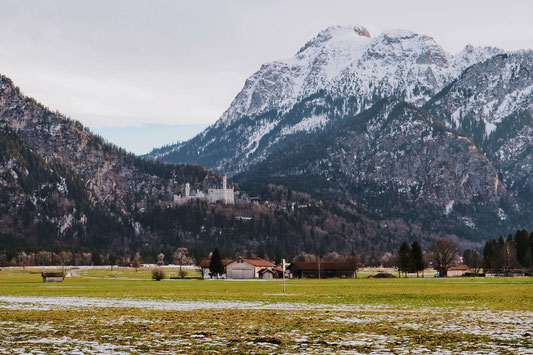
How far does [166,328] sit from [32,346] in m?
9.57

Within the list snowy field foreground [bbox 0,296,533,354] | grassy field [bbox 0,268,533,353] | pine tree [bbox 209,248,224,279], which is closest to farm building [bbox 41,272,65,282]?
pine tree [bbox 209,248,224,279]

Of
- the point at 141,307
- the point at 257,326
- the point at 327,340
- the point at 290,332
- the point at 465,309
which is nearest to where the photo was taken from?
the point at 327,340

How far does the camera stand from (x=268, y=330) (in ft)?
135

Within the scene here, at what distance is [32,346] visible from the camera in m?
34.6

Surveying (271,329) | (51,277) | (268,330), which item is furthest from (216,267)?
(268,330)

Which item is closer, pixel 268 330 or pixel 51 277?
pixel 268 330

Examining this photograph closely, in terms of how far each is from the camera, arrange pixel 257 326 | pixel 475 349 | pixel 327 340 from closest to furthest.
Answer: pixel 475 349, pixel 327 340, pixel 257 326

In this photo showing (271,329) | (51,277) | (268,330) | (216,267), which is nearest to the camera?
(268,330)

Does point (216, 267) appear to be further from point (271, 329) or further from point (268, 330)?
point (268, 330)

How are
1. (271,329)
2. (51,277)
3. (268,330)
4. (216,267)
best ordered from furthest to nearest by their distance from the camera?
(216,267) < (51,277) < (271,329) < (268,330)

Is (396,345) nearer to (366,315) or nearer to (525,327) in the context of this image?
(525,327)

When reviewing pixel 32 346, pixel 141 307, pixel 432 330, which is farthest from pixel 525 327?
pixel 141 307

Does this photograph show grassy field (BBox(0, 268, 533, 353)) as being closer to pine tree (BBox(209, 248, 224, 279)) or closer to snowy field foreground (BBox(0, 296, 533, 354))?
snowy field foreground (BBox(0, 296, 533, 354))

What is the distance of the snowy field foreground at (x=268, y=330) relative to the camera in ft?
112
